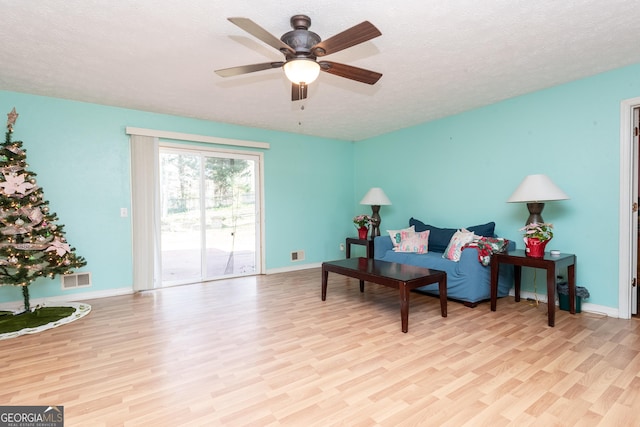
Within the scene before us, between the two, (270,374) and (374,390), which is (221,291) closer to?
(270,374)

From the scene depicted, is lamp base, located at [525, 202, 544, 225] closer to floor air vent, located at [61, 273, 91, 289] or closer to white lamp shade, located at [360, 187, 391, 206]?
white lamp shade, located at [360, 187, 391, 206]

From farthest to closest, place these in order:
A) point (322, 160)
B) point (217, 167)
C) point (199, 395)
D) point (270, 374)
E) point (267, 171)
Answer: point (322, 160) → point (267, 171) → point (217, 167) → point (270, 374) → point (199, 395)

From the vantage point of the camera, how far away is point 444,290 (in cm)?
319

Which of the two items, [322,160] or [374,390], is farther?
[322,160]

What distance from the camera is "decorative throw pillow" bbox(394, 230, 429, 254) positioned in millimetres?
4359

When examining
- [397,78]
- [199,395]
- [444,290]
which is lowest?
[199,395]

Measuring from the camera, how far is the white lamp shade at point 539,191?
313 centimetres

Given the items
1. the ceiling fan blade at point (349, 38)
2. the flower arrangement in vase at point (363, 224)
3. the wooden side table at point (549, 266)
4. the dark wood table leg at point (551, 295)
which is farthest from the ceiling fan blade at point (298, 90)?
the flower arrangement in vase at point (363, 224)

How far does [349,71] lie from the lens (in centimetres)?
227

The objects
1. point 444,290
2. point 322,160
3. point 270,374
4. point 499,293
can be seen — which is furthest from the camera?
point 322,160

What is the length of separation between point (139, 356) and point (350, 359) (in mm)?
1586

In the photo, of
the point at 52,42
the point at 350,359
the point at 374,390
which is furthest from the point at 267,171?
the point at 374,390

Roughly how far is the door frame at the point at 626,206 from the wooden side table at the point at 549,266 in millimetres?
386

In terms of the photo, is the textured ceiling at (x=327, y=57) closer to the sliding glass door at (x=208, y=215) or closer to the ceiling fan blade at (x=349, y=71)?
the ceiling fan blade at (x=349, y=71)
